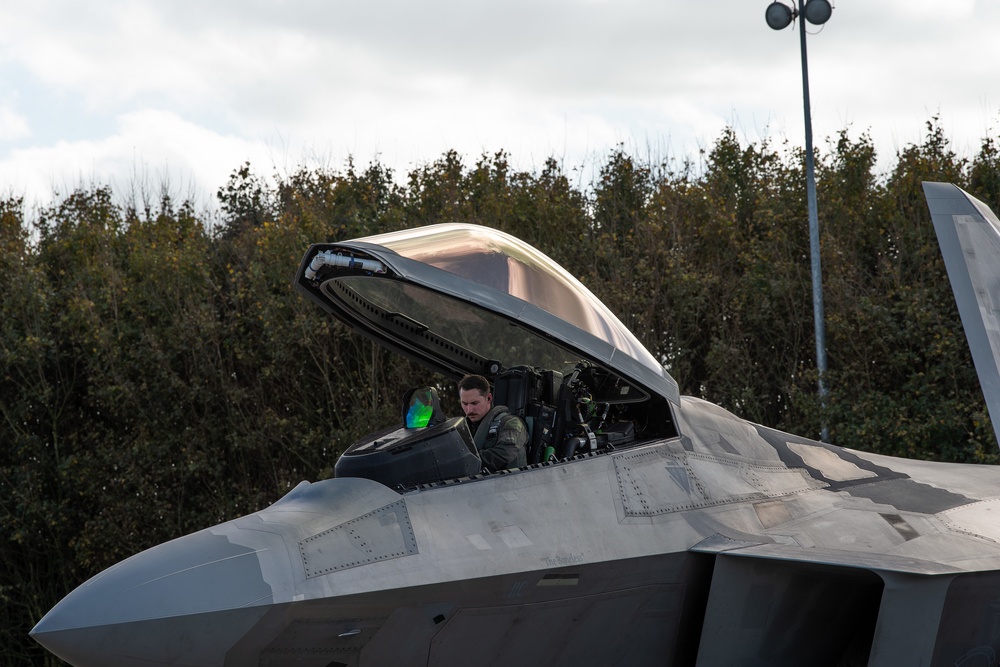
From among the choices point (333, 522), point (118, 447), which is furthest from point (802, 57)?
point (118, 447)

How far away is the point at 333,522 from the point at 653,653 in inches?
77.7

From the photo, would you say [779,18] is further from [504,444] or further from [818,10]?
[504,444]

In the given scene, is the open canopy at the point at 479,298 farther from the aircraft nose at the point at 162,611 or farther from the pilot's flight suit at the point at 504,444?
the aircraft nose at the point at 162,611

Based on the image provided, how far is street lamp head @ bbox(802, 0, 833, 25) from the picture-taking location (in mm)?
12367

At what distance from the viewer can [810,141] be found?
1276 cm

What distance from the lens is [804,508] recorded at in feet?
19.9

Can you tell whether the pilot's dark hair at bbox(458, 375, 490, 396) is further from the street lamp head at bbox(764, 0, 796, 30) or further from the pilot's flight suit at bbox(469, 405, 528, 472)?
the street lamp head at bbox(764, 0, 796, 30)

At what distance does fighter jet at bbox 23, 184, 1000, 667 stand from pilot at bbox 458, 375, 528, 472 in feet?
0.64

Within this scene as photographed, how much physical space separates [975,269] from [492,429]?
14.7ft

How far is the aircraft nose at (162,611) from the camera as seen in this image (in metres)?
3.65

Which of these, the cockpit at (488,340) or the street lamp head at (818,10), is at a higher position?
the street lamp head at (818,10)

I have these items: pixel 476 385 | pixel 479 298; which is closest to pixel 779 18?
pixel 476 385

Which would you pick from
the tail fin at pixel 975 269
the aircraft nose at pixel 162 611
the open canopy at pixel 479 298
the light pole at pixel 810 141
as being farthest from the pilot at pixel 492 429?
the light pole at pixel 810 141

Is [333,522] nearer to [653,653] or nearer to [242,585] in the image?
[242,585]
